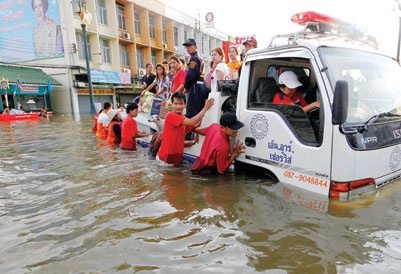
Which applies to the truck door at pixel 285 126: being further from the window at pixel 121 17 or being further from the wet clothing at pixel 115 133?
the window at pixel 121 17

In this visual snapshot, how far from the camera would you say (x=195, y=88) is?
4.70m

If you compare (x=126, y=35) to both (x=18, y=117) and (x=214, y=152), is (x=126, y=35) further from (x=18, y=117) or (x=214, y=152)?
(x=214, y=152)

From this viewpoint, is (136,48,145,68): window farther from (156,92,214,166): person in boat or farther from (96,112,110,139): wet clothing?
(156,92,214,166): person in boat

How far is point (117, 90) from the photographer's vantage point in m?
28.0

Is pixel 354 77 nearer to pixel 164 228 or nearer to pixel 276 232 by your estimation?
pixel 276 232

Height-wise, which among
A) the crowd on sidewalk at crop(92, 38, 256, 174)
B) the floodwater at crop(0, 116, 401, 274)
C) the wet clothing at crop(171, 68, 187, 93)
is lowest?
the floodwater at crop(0, 116, 401, 274)

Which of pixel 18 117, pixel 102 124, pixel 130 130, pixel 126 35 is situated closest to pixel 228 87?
pixel 130 130

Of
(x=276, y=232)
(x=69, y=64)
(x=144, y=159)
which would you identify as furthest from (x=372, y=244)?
(x=69, y=64)

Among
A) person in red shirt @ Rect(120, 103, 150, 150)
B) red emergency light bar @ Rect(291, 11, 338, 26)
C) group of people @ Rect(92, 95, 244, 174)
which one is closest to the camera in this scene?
red emergency light bar @ Rect(291, 11, 338, 26)

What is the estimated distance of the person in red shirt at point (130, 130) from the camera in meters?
6.48

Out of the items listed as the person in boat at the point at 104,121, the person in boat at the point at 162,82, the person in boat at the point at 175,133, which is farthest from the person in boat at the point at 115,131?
the person in boat at the point at 175,133

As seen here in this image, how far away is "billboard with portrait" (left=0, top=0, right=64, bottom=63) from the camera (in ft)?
75.3

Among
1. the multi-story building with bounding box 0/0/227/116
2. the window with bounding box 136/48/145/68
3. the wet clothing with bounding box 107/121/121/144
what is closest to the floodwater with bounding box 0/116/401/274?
the wet clothing with bounding box 107/121/121/144

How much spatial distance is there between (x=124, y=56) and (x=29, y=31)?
26.5 feet
